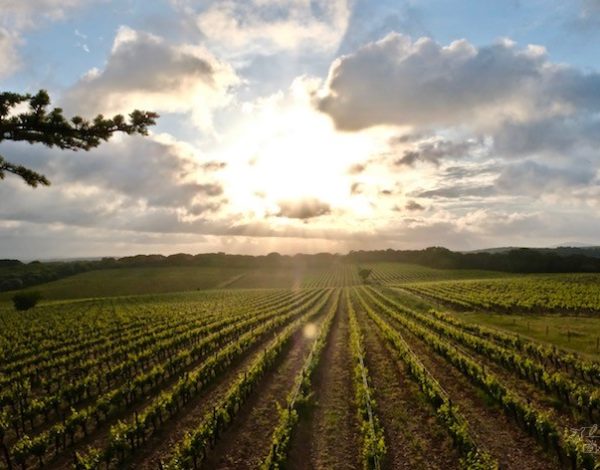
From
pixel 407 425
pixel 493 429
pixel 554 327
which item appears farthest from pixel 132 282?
pixel 493 429

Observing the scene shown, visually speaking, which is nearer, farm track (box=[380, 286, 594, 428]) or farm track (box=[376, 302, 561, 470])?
farm track (box=[376, 302, 561, 470])

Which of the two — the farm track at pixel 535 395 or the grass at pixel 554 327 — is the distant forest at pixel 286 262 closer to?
the grass at pixel 554 327

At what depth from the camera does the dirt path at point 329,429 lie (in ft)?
43.2

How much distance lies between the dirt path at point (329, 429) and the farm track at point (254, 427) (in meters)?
1.21

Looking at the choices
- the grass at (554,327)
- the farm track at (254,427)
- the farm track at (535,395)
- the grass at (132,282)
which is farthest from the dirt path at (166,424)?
the grass at (132,282)

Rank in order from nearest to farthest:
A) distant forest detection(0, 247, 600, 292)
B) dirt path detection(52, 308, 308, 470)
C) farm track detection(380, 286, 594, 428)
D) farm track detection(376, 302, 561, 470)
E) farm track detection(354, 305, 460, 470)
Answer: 1. farm track detection(376, 302, 561, 470)
2. farm track detection(354, 305, 460, 470)
3. dirt path detection(52, 308, 308, 470)
4. farm track detection(380, 286, 594, 428)
5. distant forest detection(0, 247, 600, 292)

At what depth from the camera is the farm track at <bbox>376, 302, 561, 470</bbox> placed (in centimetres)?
1268

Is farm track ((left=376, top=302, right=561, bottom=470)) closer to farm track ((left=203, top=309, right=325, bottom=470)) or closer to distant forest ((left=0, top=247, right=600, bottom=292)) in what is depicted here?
farm track ((left=203, top=309, right=325, bottom=470))

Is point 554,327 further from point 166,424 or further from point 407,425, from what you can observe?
point 166,424

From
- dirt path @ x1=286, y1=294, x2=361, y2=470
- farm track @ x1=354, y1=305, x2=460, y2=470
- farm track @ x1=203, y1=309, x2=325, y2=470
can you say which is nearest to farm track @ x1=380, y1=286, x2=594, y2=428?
farm track @ x1=354, y1=305, x2=460, y2=470

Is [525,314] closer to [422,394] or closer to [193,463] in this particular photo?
[422,394]

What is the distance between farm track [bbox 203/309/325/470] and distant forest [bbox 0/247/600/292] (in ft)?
347

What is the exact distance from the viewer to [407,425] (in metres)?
15.5

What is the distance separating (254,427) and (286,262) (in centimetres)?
17042
